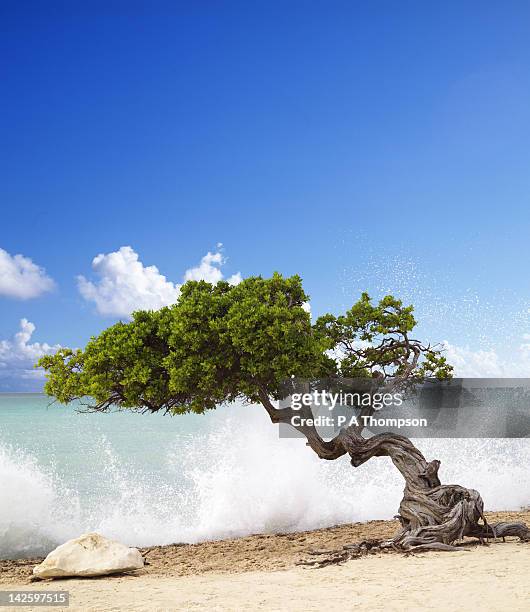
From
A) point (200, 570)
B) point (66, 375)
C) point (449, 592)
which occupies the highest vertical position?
Answer: point (66, 375)

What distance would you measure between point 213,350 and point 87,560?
363cm

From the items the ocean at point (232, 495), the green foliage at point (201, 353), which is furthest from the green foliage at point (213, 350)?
the ocean at point (232, 495)

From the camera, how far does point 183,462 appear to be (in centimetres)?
3116

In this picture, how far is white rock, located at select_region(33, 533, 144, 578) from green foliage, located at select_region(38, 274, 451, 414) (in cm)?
210

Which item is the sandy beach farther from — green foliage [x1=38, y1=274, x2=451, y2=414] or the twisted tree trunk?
green foliage [x1=38, y1=274, x2=451, y2=414]

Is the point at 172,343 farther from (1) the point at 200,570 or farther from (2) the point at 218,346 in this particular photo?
(1) the point at 200,570

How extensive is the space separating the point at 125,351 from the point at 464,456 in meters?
17.3

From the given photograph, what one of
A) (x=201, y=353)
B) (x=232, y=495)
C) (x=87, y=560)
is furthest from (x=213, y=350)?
(x=232, y=495)

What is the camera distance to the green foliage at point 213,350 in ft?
32.1

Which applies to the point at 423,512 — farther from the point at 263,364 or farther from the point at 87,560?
the point at 87,560

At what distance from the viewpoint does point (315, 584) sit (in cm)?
783

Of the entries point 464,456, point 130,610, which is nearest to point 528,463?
point 464,456

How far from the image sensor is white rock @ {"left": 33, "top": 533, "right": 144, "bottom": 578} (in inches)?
376

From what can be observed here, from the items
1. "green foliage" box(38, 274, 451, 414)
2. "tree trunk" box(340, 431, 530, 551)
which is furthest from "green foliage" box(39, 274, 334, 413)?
"tree trunk" box(340, 431, 530, 551)
